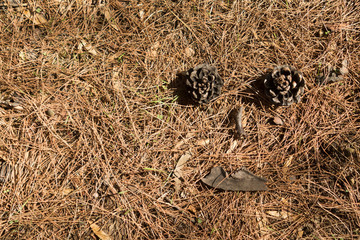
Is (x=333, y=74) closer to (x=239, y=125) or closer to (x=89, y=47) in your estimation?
(x=239, y=125)

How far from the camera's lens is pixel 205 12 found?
7.11ft

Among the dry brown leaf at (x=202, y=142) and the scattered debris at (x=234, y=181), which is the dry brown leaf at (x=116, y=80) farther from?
the scattered debris at (x=234, y=181)

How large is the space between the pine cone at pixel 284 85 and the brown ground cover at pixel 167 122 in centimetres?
16

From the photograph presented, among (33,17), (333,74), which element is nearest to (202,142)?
(333,74)

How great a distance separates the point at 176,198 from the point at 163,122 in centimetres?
60

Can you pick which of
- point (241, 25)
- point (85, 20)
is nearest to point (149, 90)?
point (85, 20)

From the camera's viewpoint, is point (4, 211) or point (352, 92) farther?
point (352, 92)

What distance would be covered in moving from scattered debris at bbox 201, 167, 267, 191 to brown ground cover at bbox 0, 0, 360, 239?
0.06 metres

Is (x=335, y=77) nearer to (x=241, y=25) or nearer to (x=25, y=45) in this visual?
(x=241, y=25)

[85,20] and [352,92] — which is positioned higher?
[85,20]

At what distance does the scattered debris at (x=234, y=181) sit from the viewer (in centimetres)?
198

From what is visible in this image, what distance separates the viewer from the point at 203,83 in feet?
6.36

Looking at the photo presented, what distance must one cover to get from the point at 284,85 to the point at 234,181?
807 mm

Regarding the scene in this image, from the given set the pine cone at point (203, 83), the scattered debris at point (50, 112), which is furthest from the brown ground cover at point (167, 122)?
the pine cone at point (203, 83)
